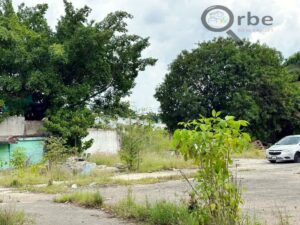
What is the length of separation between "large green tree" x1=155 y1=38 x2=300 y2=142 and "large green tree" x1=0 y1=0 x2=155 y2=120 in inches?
487

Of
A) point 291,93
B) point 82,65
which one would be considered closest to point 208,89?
point 291,93

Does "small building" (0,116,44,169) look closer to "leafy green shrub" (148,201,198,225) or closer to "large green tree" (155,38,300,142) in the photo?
"large green tree" (155,38,300,142)

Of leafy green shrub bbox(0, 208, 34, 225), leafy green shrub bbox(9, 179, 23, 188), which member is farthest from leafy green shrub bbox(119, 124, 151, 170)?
leafy green shrub bbox(0, 208, 34, 225)

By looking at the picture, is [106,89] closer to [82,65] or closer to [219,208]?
[82,65]

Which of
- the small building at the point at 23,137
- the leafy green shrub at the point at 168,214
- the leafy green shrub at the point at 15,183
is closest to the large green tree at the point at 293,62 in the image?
the small building at the point at 23,137

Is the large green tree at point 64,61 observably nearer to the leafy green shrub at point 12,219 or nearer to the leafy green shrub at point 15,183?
the leafy green shrub at point 15,183

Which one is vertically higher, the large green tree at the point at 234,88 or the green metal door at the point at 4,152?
the large green tree at the point at 234,88

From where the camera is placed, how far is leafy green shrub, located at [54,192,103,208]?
11.7 m

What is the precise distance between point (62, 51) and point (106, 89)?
19.9ft

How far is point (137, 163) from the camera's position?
2439 centimetres

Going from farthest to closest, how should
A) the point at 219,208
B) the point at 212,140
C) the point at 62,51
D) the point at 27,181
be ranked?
the point at 62,51
the point at 27,181
the point at 219,208
the point at 212,140

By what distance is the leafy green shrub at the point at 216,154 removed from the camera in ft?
18.9

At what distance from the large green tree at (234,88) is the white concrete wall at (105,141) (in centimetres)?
1099

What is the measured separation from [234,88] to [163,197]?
3273cm
